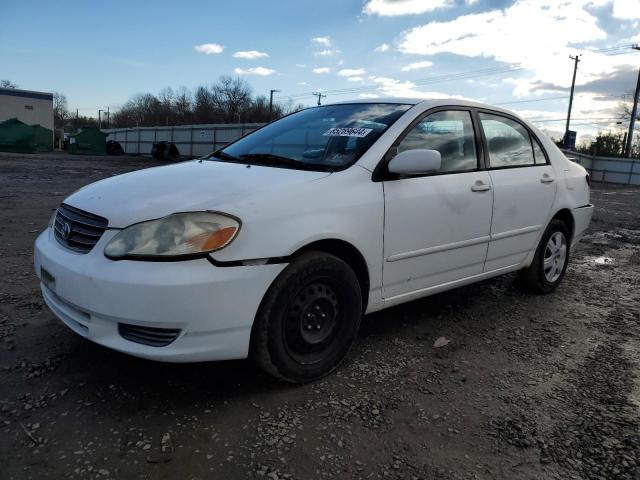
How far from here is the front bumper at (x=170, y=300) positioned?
228 cm

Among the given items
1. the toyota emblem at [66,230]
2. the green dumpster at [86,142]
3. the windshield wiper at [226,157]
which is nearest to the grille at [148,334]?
the toyota emblem at [66,230]

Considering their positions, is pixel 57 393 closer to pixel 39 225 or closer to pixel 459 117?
pixel 459 117

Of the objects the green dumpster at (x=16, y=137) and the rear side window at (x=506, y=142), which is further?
the green dumpster at (x=16, y=137)

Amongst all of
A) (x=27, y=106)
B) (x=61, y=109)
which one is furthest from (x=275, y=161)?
(x=61, y=109)

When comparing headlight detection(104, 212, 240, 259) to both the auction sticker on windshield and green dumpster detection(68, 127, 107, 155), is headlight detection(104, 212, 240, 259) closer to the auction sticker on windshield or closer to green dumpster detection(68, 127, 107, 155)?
the auction sticker on windshield

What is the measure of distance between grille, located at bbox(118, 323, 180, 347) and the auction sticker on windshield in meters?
1.66

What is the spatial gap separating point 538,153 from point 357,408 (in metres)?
2.95

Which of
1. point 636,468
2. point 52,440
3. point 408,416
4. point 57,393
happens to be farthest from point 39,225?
point 636,468

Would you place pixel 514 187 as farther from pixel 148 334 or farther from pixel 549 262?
pixel 148 334

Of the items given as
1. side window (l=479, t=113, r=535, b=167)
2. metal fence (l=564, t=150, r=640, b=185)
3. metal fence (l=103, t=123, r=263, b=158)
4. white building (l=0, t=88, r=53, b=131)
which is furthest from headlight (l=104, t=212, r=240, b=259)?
white building (l=0, t=88, r=53, b=131)

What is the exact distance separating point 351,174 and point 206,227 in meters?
0.93

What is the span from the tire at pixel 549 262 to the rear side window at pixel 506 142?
703 mm

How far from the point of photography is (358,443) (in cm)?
229

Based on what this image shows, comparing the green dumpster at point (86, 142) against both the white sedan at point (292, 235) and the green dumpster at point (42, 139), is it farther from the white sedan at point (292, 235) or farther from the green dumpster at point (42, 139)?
the white sedan at point (292, 235)
